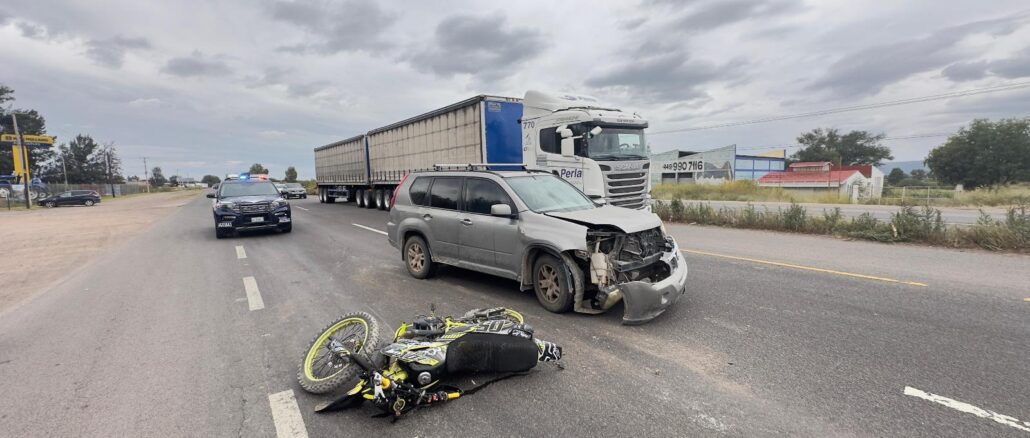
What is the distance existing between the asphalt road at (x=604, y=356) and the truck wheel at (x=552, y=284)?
0.19 m

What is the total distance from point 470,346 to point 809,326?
11.2 ft

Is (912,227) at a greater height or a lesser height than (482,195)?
lesser

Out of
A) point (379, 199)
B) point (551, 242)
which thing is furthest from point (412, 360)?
point (379, 199)

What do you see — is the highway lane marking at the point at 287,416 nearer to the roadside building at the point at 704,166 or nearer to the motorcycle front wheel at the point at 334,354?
the motorcycle front wheel at the point at 334,354

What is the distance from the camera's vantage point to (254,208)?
1233 cm

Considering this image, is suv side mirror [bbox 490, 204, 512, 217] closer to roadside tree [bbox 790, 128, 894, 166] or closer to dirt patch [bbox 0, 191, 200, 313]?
dirt patch [bbox 0, 191, 200, 313]

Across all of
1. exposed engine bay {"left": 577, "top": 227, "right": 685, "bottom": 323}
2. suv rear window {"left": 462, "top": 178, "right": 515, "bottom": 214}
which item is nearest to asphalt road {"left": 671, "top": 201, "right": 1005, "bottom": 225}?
exposed engine bay {"left": 577, "top": 227, "right": 685, "bottom": 323}

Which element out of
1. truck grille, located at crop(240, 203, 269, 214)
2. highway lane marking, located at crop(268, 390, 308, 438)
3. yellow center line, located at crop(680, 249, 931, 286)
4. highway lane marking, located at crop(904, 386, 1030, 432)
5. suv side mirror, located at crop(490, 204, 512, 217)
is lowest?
highway lane marking, located at crop(268, 390, 308, 438)

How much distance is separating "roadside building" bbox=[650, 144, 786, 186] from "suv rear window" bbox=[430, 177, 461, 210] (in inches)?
1822

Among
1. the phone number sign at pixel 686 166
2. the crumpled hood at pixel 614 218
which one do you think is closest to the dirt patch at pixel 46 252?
the crumpled hood at pixel 614 218

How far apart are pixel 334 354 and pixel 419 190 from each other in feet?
13.2

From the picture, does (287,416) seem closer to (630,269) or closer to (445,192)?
(630,269)

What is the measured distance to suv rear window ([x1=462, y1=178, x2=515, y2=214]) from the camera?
232 inches

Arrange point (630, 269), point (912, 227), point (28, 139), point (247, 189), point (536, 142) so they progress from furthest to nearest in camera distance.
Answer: point (28, 139)
point (247, 189)
point (536, 142)
point (912, 227)
point (630, 269)
